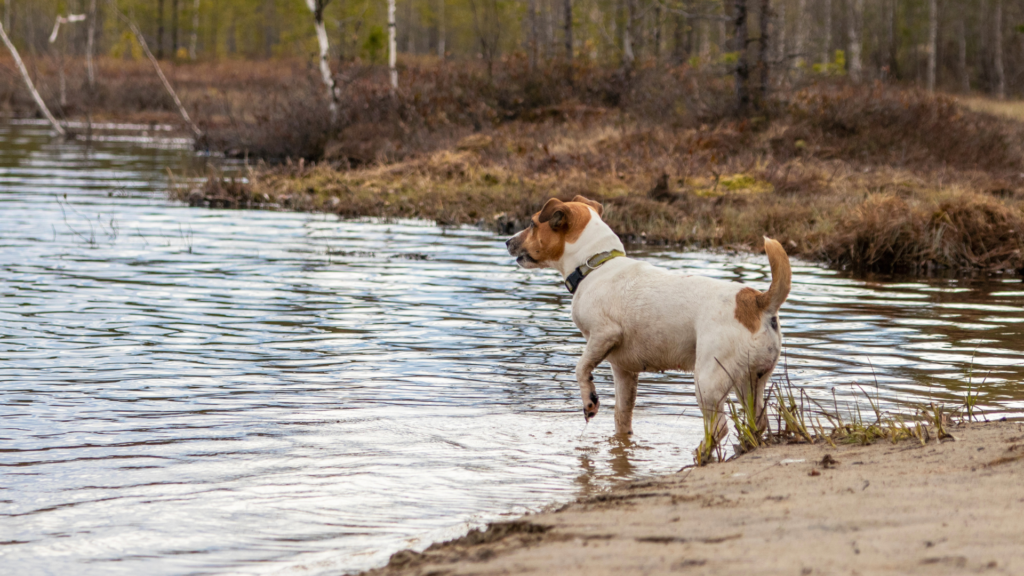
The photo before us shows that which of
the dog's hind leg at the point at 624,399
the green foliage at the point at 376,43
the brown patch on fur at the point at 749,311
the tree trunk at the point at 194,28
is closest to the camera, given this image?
the brown patch on fur at the point at 749,311

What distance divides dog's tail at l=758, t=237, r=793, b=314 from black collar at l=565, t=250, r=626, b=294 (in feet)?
3.75

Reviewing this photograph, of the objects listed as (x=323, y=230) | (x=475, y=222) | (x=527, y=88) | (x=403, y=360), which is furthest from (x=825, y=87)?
(x=403, y=360)

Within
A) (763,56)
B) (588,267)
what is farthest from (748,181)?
(588,267)

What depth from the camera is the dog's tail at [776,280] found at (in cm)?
497

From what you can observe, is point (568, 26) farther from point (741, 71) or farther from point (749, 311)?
point (749, 311)

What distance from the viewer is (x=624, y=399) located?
6.15m

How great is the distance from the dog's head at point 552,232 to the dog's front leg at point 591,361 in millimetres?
684

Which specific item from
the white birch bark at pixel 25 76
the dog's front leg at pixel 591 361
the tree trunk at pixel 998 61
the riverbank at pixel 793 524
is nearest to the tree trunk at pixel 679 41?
the tree trunk at pixel 998 61

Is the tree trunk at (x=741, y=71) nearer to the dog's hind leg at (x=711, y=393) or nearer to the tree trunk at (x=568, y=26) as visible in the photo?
the tree trunk at (x=568, y=26)

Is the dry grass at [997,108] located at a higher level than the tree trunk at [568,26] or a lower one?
lower

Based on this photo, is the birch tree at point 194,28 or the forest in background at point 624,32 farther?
the birch tree at point 194,28

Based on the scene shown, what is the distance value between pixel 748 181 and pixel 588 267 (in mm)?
12782

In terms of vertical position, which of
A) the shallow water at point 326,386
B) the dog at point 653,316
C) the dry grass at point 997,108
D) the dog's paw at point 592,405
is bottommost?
the shallow water at point 326,386

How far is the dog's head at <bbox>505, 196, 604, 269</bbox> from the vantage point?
20.1 feet
